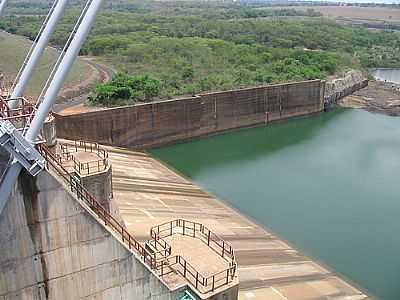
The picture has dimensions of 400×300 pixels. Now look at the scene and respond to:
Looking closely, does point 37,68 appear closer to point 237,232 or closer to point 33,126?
point 237,232

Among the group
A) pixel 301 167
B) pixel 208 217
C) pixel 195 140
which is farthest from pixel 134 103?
pixel 208 217

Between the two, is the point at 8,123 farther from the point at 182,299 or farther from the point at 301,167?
the point at 301,167

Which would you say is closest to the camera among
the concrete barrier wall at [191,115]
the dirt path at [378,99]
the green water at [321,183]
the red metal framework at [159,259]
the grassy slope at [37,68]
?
the red metal framework at [159,259]

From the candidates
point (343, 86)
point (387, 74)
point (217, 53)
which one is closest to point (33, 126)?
point (343, 86)

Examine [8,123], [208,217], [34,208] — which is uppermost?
[8,123]

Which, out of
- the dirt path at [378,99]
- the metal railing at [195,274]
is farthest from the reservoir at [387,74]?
the metal railing at [195,274]

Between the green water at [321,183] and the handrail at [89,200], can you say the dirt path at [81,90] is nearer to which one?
the green water at [321,183]
